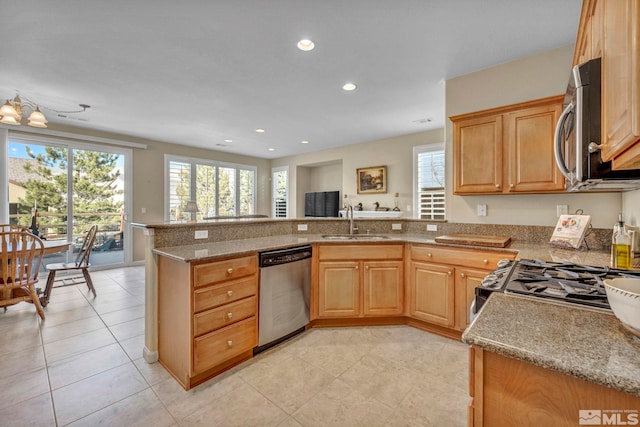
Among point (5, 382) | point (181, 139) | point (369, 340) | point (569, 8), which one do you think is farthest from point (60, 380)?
point (181, 139)

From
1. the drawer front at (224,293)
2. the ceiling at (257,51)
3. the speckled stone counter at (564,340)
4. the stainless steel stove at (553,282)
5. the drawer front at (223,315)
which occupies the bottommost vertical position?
the drawer front at (223,315)

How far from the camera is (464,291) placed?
2404 mm

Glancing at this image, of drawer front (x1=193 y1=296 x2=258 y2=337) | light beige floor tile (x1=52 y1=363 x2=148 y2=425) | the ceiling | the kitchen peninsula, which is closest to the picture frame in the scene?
the ceiling

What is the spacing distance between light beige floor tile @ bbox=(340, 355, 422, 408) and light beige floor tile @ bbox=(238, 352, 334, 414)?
0.62ft

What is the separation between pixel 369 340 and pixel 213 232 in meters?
1.74

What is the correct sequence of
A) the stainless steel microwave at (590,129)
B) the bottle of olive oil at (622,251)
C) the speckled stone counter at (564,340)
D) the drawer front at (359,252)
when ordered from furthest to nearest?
the drawer front at (359,252), the bottle of olive oil at (622,251), the stainless steel microwave at (590,129), the speckled stone counter at (564,340)

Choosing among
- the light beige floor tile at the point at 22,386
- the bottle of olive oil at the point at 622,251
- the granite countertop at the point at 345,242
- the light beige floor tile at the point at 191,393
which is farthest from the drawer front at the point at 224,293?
the bottle of olive oil at the point at 622,251

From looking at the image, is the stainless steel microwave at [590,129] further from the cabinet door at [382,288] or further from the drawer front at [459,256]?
the cabinet door at [382,288]

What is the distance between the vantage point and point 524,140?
7.87 ft

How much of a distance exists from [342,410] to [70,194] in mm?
5746

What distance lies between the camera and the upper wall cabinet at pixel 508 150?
230 cm

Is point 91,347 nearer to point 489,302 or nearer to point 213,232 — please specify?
point 213,232

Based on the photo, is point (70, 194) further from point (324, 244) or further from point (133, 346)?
point (324, 244)

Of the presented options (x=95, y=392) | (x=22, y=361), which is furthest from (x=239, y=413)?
(x=22, y=361)
